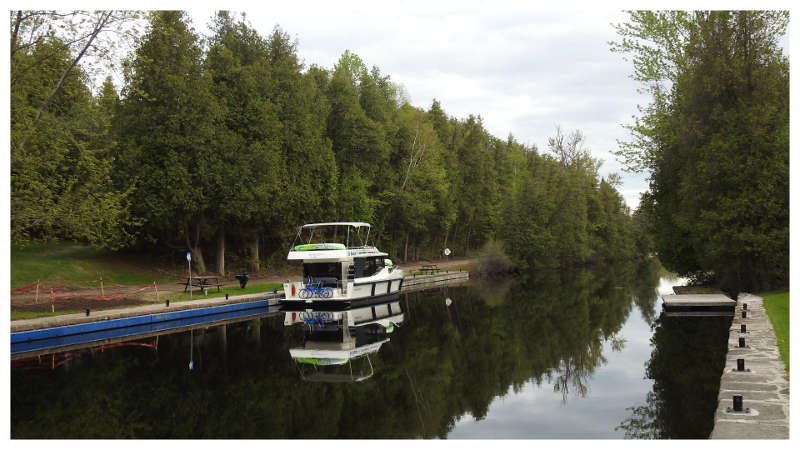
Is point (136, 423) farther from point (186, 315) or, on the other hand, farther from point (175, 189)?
point (175, 189)

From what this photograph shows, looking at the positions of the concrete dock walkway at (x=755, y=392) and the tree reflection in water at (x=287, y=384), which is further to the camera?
the tree reflection in water at (x=287, y=384)

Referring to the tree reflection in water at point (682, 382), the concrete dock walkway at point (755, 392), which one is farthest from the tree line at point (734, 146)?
the concrete dock walkway at point (755, 392)

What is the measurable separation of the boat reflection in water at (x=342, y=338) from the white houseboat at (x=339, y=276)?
0.59 meters

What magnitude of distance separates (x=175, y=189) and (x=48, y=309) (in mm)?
11986

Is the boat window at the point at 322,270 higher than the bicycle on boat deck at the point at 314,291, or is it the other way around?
the boat window at the point at 322,270

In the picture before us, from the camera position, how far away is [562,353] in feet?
59.7

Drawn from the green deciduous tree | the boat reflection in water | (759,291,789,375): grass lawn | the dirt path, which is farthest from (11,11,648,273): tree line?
(759,291,789,375): grass lawn

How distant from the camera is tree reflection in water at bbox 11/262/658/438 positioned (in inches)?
434

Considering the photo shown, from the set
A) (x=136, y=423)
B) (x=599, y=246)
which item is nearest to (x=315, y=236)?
(x=136, y=423)

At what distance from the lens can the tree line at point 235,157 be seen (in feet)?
67.7

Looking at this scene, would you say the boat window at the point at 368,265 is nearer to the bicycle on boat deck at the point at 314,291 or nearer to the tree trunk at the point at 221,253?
the bicycle on boat deck at the point at 314,291

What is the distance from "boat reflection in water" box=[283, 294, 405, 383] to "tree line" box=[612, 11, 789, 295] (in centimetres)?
1491

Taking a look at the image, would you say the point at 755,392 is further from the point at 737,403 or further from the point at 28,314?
the point at 28,314

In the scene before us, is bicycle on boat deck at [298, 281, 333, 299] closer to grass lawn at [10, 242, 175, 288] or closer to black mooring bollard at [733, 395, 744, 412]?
grass lawn at [10, 242, 175, 288]
